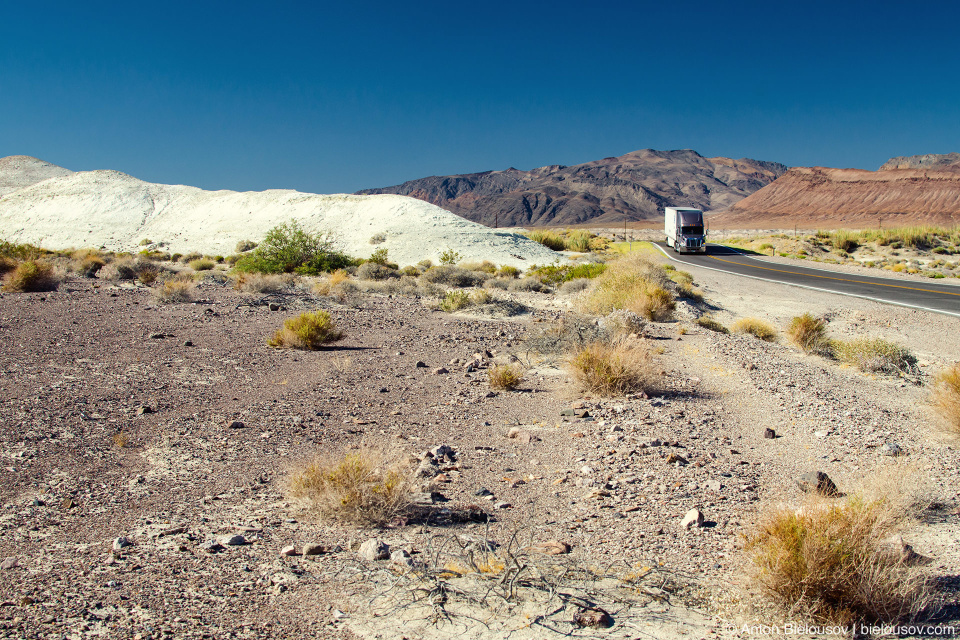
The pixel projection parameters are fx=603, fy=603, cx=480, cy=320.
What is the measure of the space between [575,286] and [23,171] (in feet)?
299

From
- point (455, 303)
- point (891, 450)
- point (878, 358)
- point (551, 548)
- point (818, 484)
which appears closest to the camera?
point (551, 548)

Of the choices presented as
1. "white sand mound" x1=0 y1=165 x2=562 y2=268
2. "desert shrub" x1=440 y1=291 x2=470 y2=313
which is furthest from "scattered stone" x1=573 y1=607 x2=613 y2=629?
"white sand mound" x1=0 y1=165 x2=562 y2=268

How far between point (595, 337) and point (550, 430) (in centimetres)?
350

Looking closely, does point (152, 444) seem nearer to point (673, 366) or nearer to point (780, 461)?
point (780, 461)

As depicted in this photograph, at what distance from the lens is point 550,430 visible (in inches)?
263

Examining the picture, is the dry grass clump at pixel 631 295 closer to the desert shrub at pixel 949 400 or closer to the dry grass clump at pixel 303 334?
the dry grass clump at pixel 303 334

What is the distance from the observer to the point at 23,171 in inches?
3194

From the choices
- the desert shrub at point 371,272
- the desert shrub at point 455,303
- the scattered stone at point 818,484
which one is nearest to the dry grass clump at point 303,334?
the desert shrub at point 455,303

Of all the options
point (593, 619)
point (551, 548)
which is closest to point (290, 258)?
point (551, 548)

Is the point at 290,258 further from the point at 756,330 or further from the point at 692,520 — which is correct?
the point at 692,520

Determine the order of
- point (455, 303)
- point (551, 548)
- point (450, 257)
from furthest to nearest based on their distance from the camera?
point (450, 257), point (455, 303), point (551, 548)

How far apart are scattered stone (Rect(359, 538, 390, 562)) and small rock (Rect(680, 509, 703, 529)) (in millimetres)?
2090

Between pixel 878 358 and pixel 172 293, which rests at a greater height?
pixel 172 293

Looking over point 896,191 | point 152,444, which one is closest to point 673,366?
point 152,444
